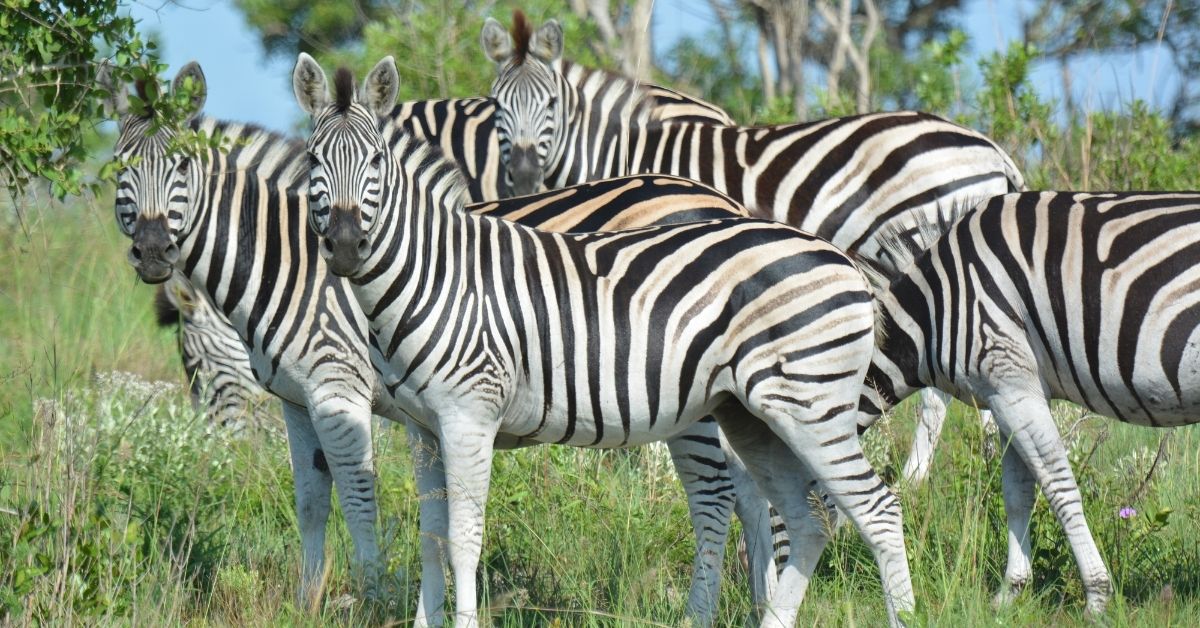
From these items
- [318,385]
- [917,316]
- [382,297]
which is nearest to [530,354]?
[382,297]

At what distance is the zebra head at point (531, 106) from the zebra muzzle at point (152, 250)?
10.0 ft

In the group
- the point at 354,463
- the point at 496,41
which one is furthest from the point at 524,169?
the point at 354,463

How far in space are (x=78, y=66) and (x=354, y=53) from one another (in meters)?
15.5

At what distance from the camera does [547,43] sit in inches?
353

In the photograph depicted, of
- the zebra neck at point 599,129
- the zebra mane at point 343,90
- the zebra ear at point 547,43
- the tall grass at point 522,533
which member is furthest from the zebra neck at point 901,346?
the zebra ear at point 547,43

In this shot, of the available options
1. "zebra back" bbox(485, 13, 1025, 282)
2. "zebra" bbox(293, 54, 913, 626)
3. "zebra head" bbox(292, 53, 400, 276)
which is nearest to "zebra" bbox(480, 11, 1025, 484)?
"zebra back" bbox(485, 13, 1025, 282)

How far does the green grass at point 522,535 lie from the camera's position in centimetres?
555

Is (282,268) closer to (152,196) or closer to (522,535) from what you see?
(152,196)

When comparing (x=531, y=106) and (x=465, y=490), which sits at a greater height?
(x=531, y=106)

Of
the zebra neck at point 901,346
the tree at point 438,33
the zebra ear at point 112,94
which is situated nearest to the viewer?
the zebra ear at point 112,94

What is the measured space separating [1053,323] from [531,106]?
4.04 metres

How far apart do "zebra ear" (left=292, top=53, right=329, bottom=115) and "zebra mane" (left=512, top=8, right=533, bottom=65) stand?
3521 millimetres

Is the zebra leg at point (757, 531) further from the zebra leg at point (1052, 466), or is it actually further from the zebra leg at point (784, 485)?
the zebra leg at point (1052, 466)

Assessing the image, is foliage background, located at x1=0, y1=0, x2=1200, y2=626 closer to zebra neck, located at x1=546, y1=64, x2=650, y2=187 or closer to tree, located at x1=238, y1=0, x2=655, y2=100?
zebra neck, located at x1=546, y1=64, x2=650, y2=187
